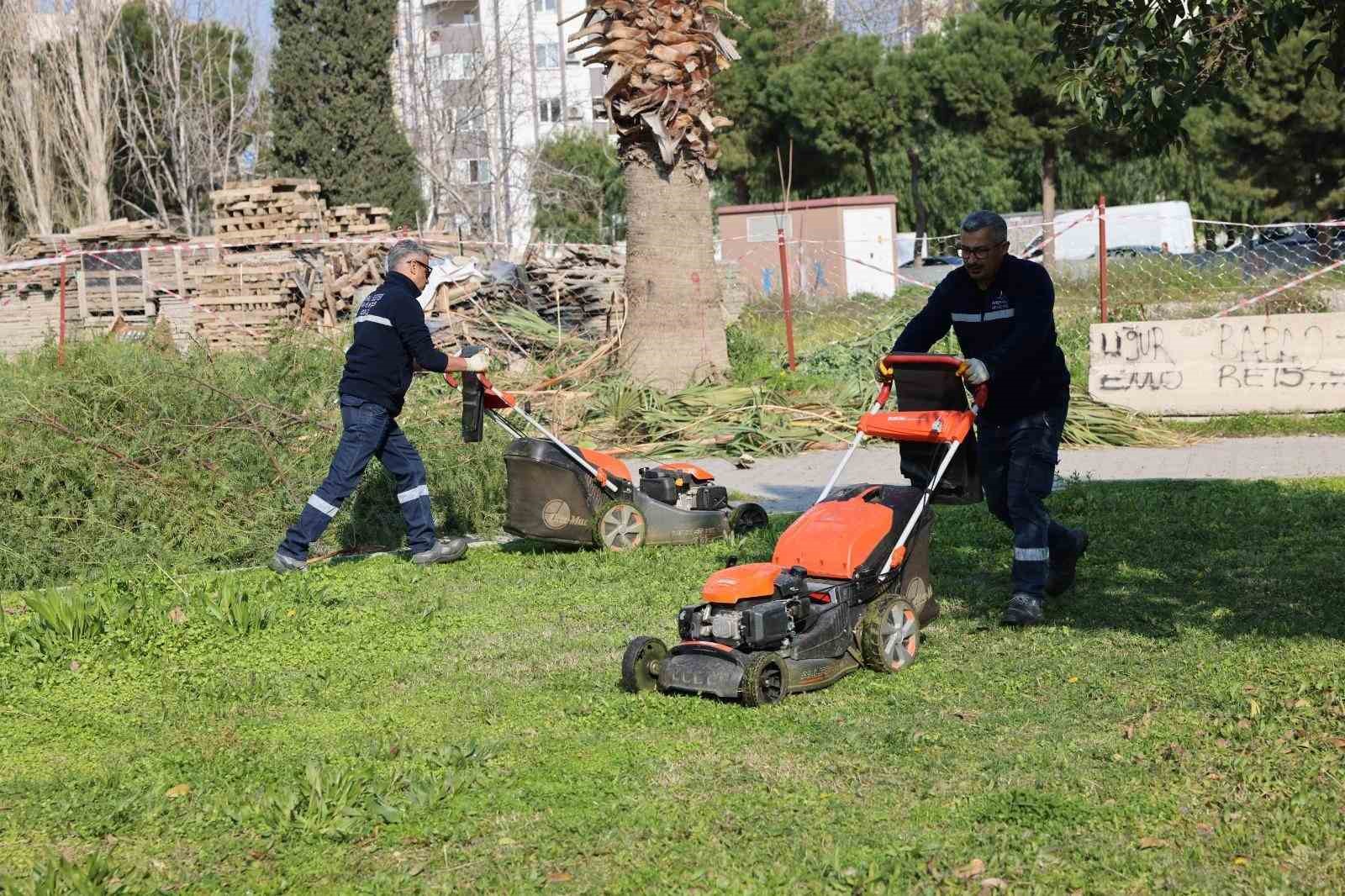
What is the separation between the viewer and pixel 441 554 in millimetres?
9086

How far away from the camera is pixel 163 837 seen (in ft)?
15.2

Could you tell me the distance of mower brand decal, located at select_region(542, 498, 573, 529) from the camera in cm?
910

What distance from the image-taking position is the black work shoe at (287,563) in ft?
28.5

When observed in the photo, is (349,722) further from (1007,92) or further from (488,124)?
(488,124)

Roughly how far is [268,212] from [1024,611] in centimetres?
1967

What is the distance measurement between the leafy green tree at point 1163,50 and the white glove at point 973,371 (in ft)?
4.25

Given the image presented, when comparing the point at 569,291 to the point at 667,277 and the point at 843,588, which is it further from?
the point at 843,588

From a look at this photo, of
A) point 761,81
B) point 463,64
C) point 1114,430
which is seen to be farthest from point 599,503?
point 463,64

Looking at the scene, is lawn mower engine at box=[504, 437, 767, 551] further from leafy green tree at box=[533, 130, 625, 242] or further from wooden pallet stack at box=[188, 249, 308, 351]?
leafy green tree at box=[533, 130, 625, 242]

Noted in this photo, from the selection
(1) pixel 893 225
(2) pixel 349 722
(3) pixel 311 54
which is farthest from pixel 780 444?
(3) pixel 311 54

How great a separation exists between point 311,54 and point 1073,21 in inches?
1259

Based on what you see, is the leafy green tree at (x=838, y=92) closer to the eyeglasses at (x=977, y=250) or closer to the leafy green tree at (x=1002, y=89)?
the leafy green tree at (x=1002, y=89)

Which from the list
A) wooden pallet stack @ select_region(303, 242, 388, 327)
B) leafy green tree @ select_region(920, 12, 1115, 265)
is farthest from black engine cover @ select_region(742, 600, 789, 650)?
leafy green tree @ select_region(920, 12, 1115, 265)

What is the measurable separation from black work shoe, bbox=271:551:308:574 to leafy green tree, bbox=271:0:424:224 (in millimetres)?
28473
